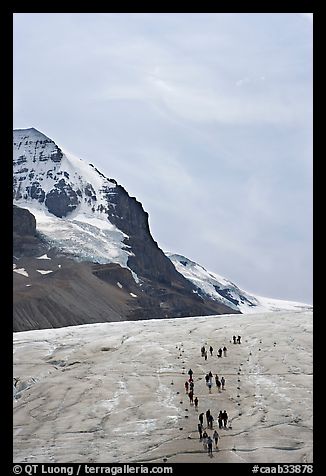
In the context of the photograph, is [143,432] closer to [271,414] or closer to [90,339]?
[271,414]

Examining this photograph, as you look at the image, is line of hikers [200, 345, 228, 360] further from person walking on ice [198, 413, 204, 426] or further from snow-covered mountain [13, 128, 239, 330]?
snow-covered mountain [13, 128, 239, 330]

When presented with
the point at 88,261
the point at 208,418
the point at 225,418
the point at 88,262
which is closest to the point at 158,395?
the point at 208,418

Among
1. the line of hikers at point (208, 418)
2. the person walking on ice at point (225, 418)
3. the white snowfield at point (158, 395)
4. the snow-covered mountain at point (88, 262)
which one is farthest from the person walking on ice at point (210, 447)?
the snow-covered mountain at point (88, 262)
